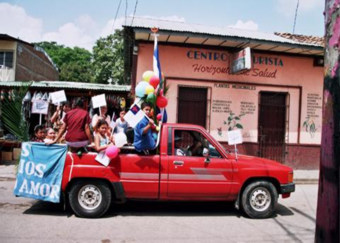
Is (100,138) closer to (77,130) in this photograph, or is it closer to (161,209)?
(77,130)

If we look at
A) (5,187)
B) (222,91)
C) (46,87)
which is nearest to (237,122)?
(222,91)

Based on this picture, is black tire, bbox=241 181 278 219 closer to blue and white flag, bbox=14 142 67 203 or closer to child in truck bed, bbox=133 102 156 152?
child in truck bed, bbox=133 102 156 152

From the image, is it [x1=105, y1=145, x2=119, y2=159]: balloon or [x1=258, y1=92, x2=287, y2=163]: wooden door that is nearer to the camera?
[x1=105, y1=145, x2=119, y2=159]: balloon

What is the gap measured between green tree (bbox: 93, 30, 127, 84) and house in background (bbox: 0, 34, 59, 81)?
26.1ft

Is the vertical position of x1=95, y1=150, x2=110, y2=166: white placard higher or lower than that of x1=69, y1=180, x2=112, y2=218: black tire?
higher

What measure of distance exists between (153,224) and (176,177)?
0.92m

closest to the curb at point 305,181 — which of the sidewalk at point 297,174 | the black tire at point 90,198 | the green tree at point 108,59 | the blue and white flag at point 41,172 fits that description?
the sidewalk at point 297,174

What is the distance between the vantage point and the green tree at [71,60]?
137 ft

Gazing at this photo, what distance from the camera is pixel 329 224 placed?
3.04 m

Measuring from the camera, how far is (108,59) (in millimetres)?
30812

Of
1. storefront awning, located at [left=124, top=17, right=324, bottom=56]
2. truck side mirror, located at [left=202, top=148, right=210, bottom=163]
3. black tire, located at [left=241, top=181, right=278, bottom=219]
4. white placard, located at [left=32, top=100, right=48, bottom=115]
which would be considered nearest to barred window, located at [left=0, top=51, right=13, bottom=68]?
white placard, located at [left=32, top=100, right=48, bottom=115]

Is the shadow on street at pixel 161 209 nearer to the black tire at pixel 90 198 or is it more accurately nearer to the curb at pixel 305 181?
the black tire at pixel 90 198

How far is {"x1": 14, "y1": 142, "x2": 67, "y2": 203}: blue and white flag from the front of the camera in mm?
5434

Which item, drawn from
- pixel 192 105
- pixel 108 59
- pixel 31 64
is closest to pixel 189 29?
pixel 192 105
